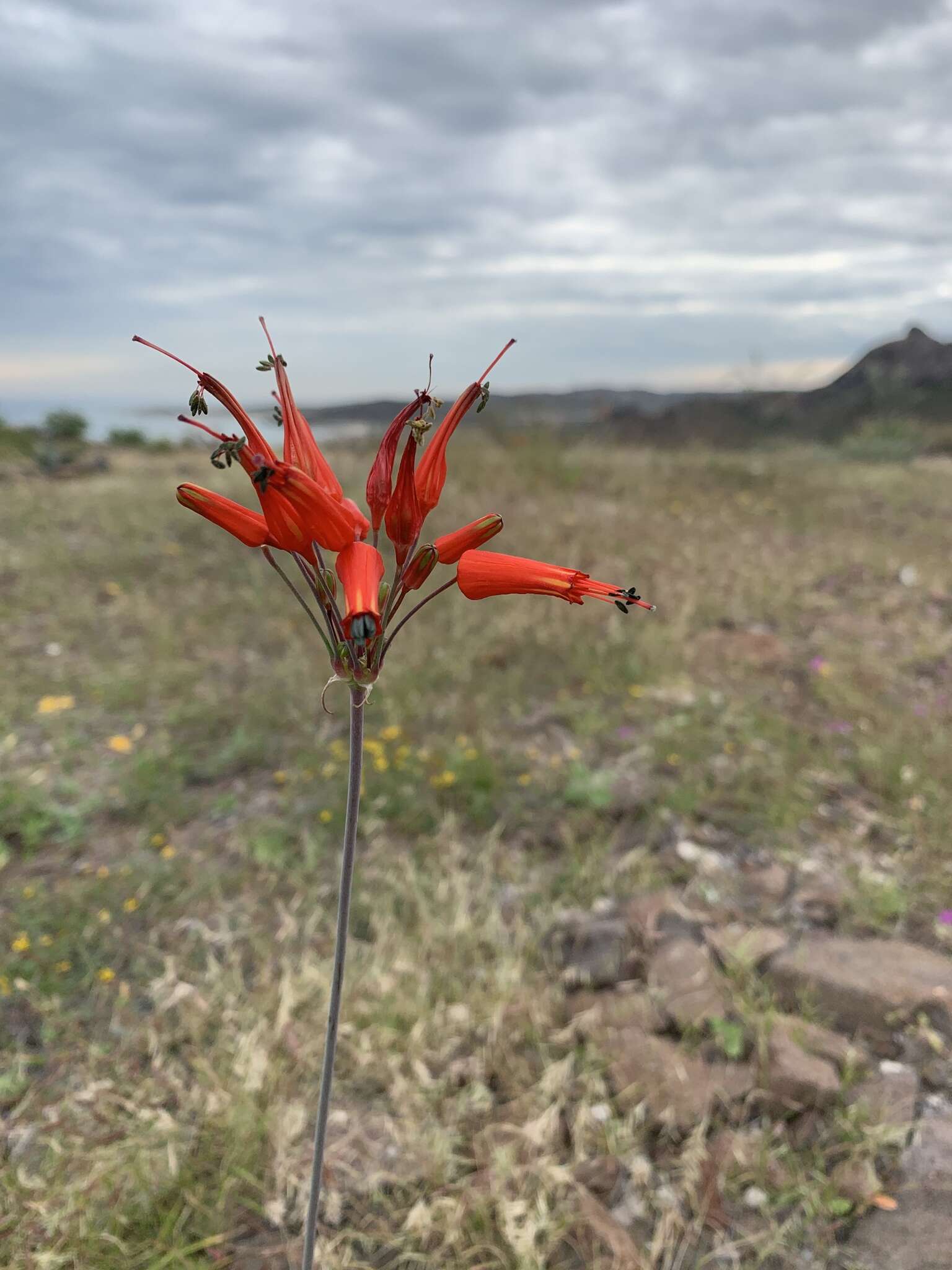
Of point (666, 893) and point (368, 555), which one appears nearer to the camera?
point (368, 555)

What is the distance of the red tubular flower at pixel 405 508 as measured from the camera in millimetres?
1227

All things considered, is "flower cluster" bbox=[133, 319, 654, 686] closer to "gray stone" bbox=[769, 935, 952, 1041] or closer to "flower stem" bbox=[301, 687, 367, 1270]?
"flower stem" bbox=[301, 687, 367, 1270]

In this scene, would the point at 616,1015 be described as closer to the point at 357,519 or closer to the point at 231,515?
the point at 357,519

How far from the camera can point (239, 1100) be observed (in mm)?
2205

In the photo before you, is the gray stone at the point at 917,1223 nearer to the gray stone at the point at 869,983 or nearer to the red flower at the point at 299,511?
the gray stone at the point at 869,983

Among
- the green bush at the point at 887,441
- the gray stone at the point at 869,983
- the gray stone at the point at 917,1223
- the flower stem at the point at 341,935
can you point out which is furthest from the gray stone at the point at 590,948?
the green bush at the point at 887,441

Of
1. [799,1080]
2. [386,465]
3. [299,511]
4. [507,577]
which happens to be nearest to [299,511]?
[299,511]

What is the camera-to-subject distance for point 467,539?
4.23 feet

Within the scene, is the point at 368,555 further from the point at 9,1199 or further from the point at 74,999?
the point at 74,999

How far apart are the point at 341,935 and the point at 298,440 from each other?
84 cm

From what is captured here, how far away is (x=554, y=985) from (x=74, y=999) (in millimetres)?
1578

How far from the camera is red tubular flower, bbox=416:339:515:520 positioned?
1.32 meters

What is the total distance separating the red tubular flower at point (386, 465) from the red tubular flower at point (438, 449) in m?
0.05

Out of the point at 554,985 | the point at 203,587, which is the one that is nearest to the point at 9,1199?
the point at 554,985
